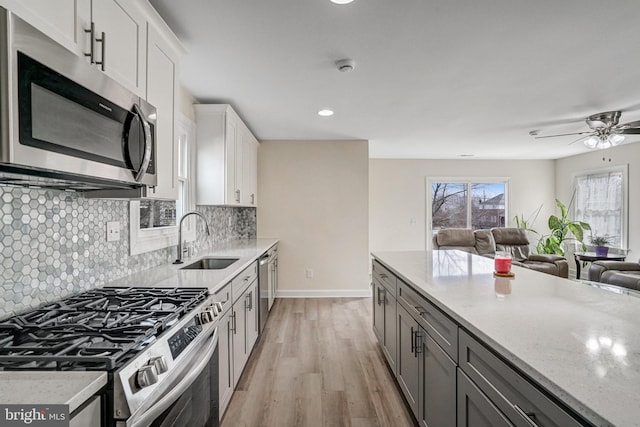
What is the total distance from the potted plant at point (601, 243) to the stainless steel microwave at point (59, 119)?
21.0 ft

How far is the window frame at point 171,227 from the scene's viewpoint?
2.04 meters

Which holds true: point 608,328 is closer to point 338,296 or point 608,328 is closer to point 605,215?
point 338,296

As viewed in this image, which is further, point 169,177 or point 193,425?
point 169,177

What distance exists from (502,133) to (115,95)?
489cm

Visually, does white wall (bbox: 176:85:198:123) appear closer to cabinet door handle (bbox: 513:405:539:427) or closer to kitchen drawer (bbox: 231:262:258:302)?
kitchen drawer (bbox: 231:262:258:302)

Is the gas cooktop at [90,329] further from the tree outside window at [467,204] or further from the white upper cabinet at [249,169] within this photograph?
the tree outside window at [467,204]

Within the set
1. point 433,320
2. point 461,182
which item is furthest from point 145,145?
point 461,182

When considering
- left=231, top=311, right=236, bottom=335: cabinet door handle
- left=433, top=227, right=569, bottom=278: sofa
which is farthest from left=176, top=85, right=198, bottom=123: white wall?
left=433, top=227, right=569, bottom=278: sofa

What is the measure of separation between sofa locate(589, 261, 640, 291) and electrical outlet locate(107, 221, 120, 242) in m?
4.45

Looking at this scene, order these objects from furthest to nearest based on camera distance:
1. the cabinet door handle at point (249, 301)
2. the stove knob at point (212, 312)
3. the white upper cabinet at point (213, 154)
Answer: the white upper cabinet at point (213, 154), the cabinet door handle at point (249, 301), the stove knob at point (212, 312)

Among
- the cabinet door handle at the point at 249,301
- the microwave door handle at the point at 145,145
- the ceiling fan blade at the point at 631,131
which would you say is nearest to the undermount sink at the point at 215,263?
the cabinet door handle at the point at 249,301

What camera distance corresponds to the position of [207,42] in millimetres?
2102

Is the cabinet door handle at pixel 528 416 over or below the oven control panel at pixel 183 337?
below

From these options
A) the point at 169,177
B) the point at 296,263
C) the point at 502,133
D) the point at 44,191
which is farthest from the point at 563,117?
the point at 44,191
